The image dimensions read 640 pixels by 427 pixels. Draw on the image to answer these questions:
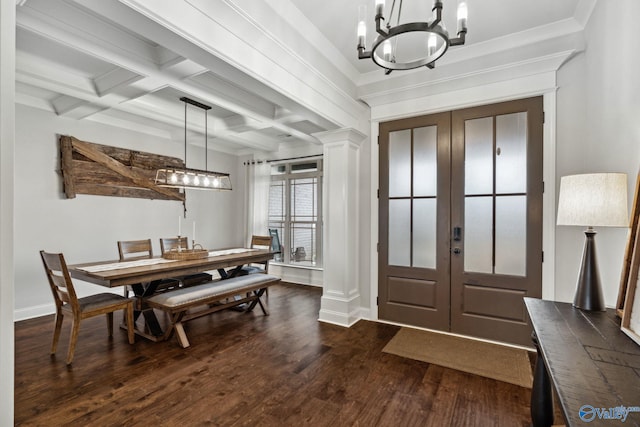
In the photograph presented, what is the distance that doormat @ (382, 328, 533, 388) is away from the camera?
2500 millimetres

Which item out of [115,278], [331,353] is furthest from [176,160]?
[331,353]

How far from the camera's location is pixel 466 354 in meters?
2.83

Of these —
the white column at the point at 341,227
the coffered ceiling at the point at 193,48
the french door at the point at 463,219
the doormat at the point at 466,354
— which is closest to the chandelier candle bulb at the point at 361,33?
the coffered ceiling at the point at 193,48

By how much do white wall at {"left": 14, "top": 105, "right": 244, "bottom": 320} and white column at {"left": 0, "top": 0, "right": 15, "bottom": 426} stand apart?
3577mm

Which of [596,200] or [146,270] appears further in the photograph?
[146,270]

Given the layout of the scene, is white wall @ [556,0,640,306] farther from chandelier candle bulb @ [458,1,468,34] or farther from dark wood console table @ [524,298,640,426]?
chandelier candle bulb @ [458,1,468,34]

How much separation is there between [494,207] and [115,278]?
3659 millimetres

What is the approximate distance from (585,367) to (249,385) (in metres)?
2.08

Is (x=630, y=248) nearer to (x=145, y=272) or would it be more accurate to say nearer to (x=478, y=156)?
(x=478, y=156)

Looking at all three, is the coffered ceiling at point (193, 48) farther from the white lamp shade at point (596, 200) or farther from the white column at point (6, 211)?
the white lamp shade at point (596, 200)

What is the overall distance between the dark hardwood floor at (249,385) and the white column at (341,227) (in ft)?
1.41

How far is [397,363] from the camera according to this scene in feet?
8.75

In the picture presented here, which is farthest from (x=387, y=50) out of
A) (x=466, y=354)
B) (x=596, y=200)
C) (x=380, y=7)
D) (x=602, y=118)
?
(x=466, y=354)

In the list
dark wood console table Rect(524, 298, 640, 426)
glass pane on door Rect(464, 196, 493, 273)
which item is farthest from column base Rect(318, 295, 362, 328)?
dark wood console table Rect(524, 298, 640, 426)
